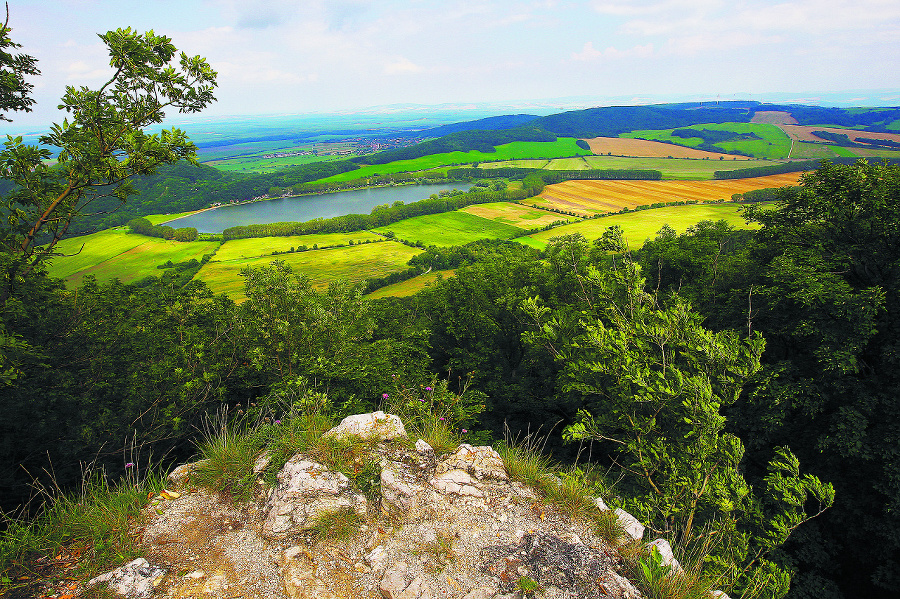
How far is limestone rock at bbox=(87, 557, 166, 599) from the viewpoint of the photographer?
17.5ft

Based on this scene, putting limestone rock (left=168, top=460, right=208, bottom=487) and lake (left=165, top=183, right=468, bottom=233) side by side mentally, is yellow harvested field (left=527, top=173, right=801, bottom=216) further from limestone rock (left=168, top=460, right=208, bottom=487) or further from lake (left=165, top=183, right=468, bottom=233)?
limestone rock (left=168, top=460, right=208, bottom=487)

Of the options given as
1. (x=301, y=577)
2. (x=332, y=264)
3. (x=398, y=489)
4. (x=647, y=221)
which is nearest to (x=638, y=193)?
(x=647, y=221)

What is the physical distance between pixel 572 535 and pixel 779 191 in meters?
21.6

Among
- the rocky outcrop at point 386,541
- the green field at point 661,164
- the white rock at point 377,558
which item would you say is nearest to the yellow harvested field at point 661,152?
the green field at point 661,164

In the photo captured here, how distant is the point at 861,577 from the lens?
13836 mm

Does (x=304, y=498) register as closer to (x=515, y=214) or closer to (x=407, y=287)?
(x=407, y=287)

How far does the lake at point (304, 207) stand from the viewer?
420 ft

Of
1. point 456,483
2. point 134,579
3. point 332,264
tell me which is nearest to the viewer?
point 134,579

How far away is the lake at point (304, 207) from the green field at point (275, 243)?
76.5 feet

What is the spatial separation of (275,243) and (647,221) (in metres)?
86.7

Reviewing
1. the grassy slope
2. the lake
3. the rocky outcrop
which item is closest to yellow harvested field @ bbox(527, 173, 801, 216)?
the grassy slope

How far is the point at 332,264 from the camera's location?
82.0 m

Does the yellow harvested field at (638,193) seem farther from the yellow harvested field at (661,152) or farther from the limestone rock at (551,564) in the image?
the limestone rock at (551,564)

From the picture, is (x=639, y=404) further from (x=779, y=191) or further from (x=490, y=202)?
(x=490, y=202)
